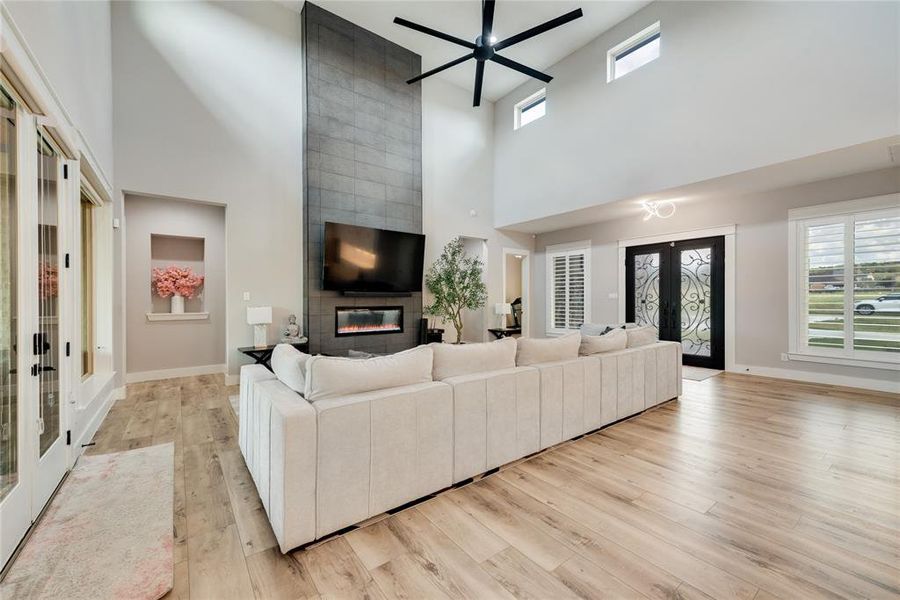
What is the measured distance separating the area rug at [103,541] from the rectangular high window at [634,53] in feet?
23.6

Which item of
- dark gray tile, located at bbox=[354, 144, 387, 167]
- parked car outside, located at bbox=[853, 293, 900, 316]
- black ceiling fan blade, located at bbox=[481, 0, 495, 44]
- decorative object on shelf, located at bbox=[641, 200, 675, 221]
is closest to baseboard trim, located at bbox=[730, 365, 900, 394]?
parked car outside, located at bbox=[853, 293, 900, 316]

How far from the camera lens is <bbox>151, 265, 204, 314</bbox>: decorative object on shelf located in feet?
17.6

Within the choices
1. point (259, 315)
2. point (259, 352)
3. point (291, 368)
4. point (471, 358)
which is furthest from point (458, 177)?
point (291, 368)

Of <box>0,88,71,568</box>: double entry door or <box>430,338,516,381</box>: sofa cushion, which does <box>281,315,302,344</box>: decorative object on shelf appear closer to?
<box>0,88,71,568</box>: double entry door

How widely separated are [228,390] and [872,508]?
5.74 meters

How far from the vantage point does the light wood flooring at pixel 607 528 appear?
1465mm

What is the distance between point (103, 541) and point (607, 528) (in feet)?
8.08

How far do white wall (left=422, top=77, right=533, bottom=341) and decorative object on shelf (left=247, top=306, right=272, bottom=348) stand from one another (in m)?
2.87

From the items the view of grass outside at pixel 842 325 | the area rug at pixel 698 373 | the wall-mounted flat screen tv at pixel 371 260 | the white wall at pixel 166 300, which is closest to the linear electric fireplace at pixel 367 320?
the wall-mounted flat screen tv at pixel 371 260

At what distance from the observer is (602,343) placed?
326 cm

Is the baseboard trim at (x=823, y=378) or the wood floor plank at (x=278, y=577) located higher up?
the baseboard trim at (x=823, y=378)

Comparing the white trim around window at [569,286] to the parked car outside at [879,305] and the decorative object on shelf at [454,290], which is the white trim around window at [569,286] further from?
the parked car outside at [879,305]

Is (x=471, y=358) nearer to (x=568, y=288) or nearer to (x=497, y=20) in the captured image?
(x=497, y=20)

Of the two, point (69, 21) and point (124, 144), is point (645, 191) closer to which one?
point (69, 21)
